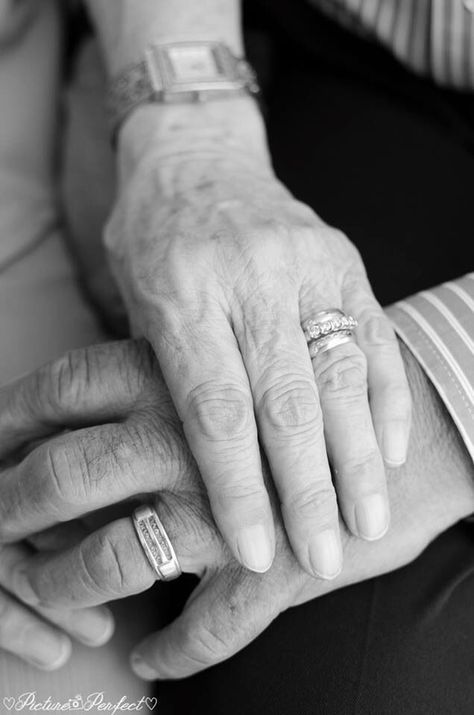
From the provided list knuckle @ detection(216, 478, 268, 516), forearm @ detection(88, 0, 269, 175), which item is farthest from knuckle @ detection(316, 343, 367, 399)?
forearm @ detection(88, 0, 269, 175)

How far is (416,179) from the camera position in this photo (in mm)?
1055

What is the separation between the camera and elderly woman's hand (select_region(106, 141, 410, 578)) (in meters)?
0.72

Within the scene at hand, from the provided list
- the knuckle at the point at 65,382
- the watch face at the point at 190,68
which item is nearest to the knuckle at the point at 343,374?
the knuckle at the point at 65,382

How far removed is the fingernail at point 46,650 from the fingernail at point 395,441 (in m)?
0.39

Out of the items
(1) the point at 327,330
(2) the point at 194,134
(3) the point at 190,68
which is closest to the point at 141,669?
(1) the point at 327,330

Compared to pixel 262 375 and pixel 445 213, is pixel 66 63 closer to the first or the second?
pixel 445 213

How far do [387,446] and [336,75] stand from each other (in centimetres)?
69

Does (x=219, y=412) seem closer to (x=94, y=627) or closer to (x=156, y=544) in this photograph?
(x=156, y=544)

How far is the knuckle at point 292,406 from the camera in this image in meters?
0.72

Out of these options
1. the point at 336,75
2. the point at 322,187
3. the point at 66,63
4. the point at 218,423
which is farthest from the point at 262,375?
the point at 66,63

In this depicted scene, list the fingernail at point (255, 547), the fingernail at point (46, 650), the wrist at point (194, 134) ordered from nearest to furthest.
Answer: the fingernail at point (255, 547), the fingernail at point (46, 650), the wrist at point (194, 134)

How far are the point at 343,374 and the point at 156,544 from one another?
24cm

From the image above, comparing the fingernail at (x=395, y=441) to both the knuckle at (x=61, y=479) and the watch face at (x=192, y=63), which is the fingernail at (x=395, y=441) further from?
the watch face at (x=192, y=63)

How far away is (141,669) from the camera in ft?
2.62
